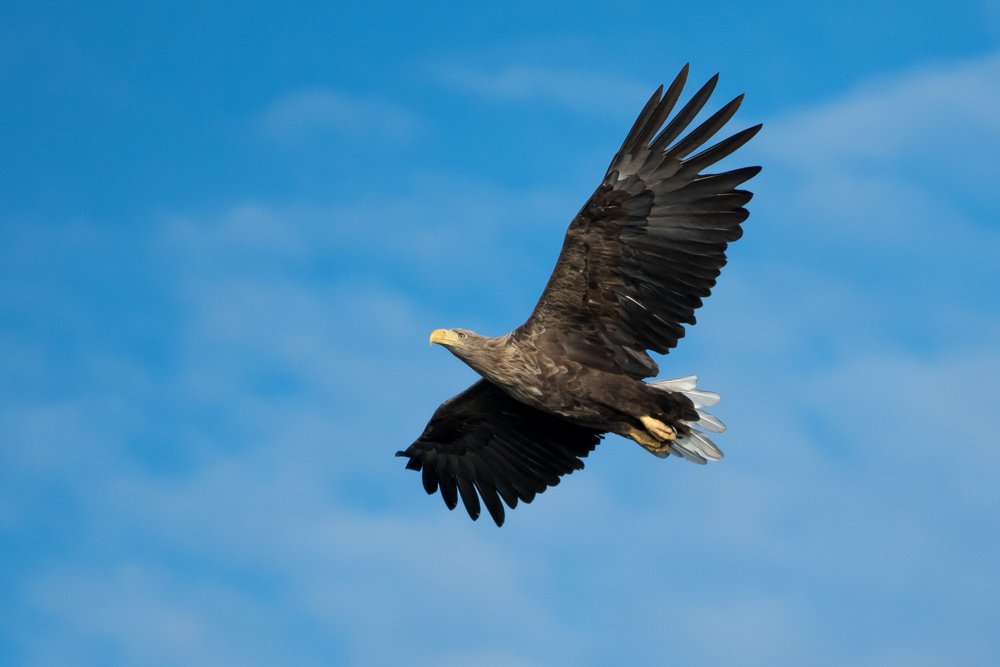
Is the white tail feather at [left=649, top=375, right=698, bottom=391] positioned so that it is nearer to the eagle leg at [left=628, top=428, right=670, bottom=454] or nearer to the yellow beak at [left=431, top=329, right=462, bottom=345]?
the eagle leg at [left=628, top=428, right=670, bottom=454]

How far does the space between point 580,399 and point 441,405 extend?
7.15 feet

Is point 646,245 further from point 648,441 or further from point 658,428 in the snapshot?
point 648,441

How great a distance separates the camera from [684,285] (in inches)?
379

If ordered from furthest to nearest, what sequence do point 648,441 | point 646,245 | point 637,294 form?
point 648,441, point 637,294, point 646,245

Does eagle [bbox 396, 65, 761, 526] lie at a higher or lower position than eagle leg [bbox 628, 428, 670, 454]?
higher

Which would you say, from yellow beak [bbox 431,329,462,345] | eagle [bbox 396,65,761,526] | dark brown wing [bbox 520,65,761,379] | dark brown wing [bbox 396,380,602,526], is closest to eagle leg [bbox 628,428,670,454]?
eagle [bbox 396,65,761,526]

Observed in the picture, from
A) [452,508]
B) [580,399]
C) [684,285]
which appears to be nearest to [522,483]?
[452,508]

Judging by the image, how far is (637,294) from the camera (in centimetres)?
972

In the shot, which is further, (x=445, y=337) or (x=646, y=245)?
(x=445, y=337)

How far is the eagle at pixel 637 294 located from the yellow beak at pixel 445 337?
0.01 metres

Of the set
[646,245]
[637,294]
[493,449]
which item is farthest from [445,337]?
[493,449]

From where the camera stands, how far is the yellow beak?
9805 millimetres

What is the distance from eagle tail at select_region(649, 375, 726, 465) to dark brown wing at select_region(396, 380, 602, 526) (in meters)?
1.09

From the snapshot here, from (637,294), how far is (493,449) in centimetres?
277
